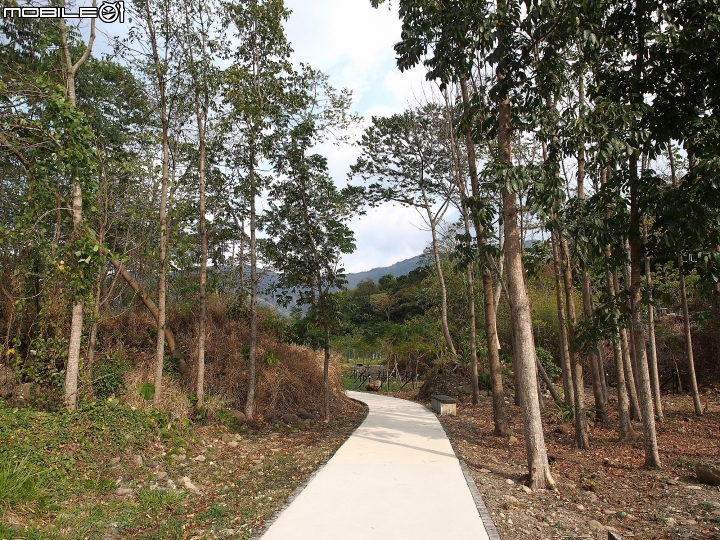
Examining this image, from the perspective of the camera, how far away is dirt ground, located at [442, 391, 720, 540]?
4340 mm

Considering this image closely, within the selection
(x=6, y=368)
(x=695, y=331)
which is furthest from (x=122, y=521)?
(x=695, y=331)

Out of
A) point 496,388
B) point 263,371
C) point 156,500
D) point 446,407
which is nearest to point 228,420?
point 263,371

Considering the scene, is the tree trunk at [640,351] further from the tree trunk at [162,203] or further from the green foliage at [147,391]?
the green foliage at [147,391]

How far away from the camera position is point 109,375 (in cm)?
815

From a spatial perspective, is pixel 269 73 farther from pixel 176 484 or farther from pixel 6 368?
pixel 176 484

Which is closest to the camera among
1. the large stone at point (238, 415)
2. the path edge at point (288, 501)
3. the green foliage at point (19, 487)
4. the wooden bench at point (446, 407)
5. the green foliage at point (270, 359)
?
the path edge at point (288, 501)

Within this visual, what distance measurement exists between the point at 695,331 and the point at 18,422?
16.7 metres

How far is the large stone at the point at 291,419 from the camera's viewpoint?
10402 mm

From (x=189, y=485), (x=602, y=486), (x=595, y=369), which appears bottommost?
(x=602, y=486)

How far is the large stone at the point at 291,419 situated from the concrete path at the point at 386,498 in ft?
9.44

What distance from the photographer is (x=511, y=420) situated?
10180 mm

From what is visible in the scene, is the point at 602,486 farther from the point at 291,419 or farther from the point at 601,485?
the point at 291,419

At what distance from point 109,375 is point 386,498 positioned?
5.59 meters

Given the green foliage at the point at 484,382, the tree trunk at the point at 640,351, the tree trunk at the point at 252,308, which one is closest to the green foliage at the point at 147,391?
the tree trunk at the point at 252,308
